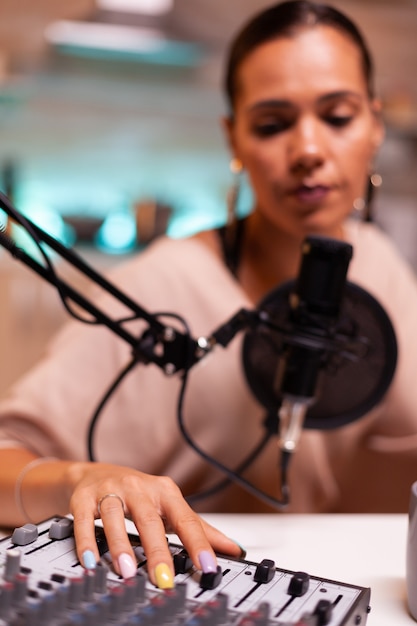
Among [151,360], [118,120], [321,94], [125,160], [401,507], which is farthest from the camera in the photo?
[125,160]

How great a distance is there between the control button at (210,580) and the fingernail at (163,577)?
2 centimetres

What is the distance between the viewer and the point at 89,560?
550 mm

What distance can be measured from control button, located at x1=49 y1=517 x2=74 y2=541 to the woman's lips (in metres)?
0.59

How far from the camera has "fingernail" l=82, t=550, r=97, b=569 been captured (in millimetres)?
546

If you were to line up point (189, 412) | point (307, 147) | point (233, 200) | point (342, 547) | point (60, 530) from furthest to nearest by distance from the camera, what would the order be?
point (233, 200)
point (189, 412)
point (307, 147)
point (342, 547)
point (60, 530)

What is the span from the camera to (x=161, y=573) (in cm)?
54

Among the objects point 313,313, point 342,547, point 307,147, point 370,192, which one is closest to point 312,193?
point 307,147

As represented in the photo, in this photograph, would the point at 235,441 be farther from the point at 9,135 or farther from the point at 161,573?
the point at 9,135

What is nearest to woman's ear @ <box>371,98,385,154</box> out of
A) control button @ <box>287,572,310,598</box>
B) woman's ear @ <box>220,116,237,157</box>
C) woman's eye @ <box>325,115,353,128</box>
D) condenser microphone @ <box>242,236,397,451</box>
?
woman's eye @ <box>325,115,353,128</box>

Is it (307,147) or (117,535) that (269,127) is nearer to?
(307,147)

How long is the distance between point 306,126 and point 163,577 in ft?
2.26

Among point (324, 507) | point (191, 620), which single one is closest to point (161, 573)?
point (191, 620)

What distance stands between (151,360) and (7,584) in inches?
11.4

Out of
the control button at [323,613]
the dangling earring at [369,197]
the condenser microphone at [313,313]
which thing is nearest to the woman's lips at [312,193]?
the dangling earring at [369,197]
